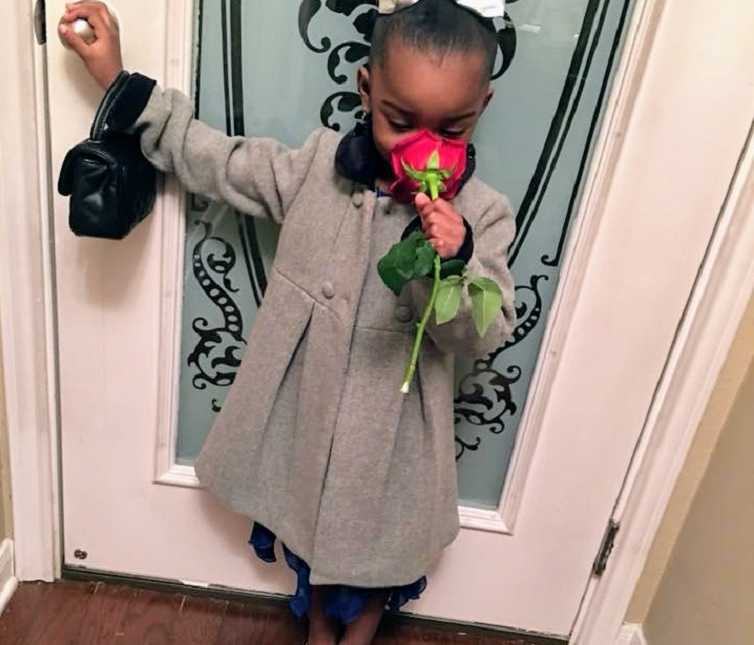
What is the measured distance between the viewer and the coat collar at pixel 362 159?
3.05ft

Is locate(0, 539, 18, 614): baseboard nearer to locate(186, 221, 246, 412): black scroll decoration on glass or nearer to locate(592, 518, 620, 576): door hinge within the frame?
locate(186, 221, 246, 412): black scroll decoration on glass

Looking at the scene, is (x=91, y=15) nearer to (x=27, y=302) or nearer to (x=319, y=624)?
(x=27, y=302)

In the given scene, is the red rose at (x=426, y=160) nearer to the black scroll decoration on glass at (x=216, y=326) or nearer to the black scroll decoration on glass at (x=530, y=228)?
the black scroll decoration on glass at (x=530, y=228)

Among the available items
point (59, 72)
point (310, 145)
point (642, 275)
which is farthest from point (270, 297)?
point (642, 275)

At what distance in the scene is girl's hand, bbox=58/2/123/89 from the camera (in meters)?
0.94

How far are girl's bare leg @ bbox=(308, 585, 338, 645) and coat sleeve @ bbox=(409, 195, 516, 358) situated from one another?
1.65 ft

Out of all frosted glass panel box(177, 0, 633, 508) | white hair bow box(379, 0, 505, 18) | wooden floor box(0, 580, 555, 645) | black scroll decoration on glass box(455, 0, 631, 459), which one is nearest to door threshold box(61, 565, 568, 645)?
wooden floor box(0, 580, 555, 645)

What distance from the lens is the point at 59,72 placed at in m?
0.99

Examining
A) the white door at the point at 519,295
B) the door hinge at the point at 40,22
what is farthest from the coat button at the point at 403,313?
the door hinge at the point at 40,22

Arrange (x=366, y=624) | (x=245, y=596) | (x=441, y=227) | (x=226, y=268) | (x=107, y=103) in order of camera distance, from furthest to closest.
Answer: (x=245, y=596) → (x=366, y=624) → (x=226, y=268) → (x=107, y=103) → (x=441, y=227)

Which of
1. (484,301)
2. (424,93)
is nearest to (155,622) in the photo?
(484,301)

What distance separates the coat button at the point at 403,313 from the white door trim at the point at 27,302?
502 mm

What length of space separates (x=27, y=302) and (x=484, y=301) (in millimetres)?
667

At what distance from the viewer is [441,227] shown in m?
0.82
